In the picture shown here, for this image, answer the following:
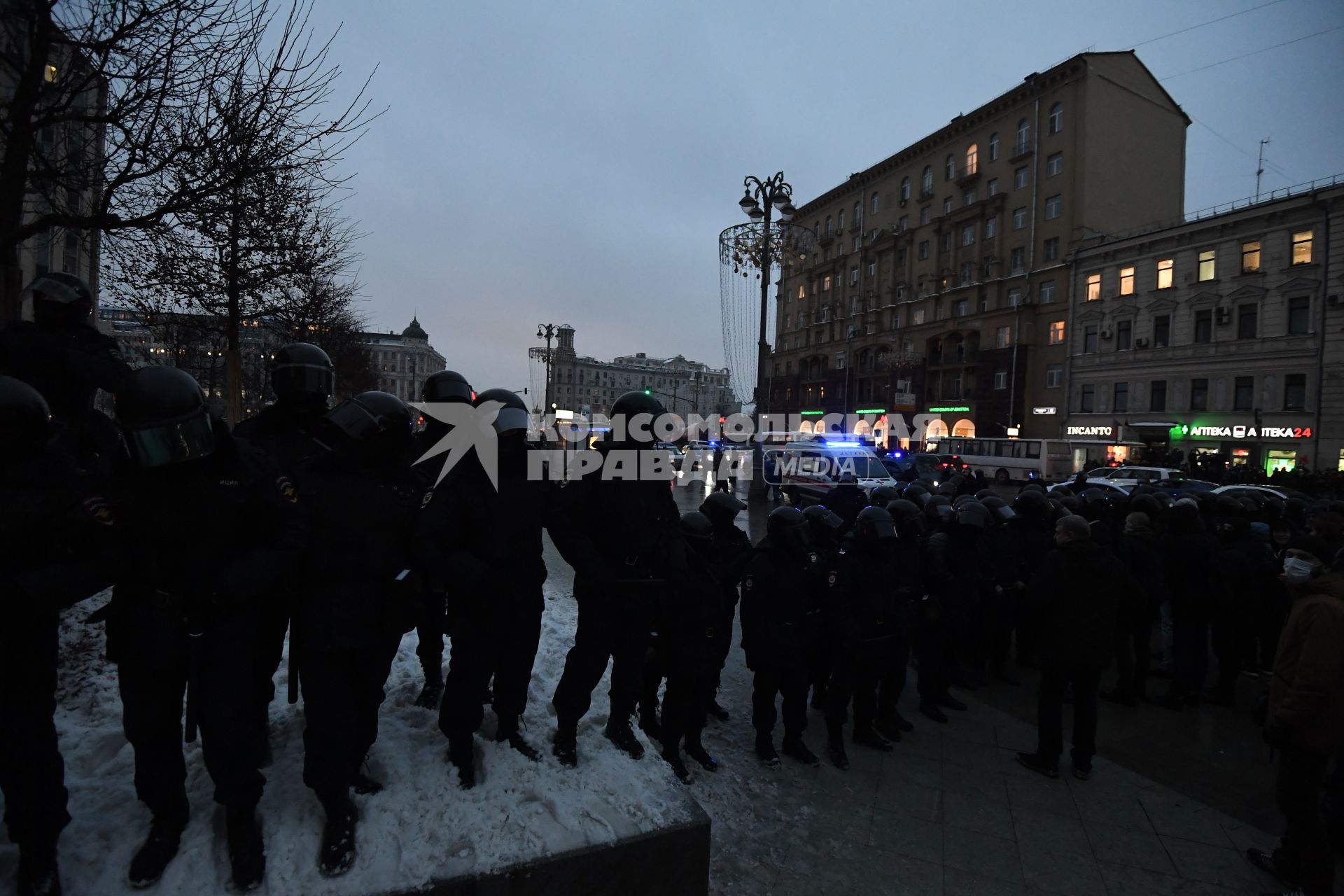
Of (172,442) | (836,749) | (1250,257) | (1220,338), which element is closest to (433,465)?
(172,442)

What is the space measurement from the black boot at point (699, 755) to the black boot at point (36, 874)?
317 cm

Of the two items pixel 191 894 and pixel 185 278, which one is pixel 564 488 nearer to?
pixel 191 894

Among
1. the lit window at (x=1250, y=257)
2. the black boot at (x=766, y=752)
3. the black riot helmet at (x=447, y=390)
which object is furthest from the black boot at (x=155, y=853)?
the lit window at (x=1250, y=257)

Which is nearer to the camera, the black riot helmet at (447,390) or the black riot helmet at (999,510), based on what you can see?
the black riot helmet at (447,390)

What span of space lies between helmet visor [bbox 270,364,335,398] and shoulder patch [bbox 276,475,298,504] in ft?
3.83

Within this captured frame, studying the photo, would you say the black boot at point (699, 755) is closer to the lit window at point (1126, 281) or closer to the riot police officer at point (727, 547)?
the riot police officer at point (727, 547)

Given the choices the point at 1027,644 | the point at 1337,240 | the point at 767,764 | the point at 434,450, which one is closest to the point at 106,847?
the point at 434,450

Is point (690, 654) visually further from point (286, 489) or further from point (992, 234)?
point (992, 234)

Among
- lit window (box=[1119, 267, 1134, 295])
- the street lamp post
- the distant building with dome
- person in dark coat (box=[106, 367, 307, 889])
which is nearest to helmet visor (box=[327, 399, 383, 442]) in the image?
person in dark coat (box=[106, 367, 307, 889])

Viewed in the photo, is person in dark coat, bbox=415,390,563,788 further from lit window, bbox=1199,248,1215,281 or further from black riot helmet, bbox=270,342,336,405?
lit window, bbox=1199,248,1215,281

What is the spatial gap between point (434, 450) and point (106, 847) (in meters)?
2.15

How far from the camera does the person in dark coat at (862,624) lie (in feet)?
15.1

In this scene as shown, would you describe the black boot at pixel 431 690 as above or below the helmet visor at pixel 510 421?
below

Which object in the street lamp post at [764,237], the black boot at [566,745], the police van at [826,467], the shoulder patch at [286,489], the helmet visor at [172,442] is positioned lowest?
the black boot at [566,745]
